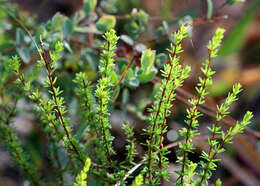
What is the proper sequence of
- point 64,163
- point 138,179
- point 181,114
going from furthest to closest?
point 181,114 < point 64,163 < point 138,179

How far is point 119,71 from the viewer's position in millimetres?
826

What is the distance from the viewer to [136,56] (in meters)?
0.81

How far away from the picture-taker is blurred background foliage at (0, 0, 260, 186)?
0.84 m

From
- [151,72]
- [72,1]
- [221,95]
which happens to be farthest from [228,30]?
[151,72]

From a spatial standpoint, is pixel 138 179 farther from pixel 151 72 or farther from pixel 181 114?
pixel 181 114

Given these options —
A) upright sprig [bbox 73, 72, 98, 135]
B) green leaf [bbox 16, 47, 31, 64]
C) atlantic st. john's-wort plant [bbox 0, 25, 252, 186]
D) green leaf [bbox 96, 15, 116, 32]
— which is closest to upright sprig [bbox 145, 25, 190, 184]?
atlantic st. john's-wort plant [bbox 0, 25, 252, 186]

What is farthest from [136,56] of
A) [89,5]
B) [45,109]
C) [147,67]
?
[45,109]

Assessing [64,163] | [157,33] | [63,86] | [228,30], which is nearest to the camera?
[64,163]

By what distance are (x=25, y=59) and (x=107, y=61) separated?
1.26ft

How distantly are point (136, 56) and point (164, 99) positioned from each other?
11.9 inches

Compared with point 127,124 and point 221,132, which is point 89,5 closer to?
point 127,124

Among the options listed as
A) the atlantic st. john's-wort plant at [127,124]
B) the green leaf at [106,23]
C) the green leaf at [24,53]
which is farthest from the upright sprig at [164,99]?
the green leaf at [24,53]

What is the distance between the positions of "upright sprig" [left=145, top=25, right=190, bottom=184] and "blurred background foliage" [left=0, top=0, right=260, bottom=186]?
7.2 inches

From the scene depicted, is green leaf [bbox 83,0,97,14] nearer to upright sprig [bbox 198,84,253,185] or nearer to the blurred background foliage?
the blurred background foliage
